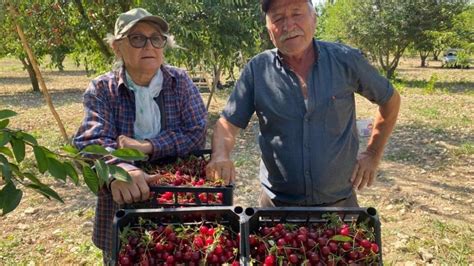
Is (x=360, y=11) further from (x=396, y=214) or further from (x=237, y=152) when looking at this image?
(x=396, y=214)

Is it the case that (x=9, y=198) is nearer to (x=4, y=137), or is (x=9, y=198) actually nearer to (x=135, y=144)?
(x=4, y=137)

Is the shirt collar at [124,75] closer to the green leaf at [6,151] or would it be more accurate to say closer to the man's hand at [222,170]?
the man's hand at [222,170]

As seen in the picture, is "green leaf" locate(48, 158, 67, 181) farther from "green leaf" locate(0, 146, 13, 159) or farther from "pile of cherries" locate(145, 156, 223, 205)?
"pile of cherries" locate(145, 156, 223, 205)

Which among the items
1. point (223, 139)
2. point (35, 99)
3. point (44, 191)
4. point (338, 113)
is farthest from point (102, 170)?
point (35, 99)

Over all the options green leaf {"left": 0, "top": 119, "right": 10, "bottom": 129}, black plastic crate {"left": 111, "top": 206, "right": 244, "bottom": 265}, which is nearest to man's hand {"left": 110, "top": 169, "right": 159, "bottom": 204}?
black plastic crate {"left": 111, "top": 206, "right": 244, "bottom": 265}

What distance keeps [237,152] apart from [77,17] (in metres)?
3.53

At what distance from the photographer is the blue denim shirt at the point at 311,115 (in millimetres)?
2123

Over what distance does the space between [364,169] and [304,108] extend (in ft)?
1.65

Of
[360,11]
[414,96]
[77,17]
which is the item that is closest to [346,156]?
[77,17]

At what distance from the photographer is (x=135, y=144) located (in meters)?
2.07

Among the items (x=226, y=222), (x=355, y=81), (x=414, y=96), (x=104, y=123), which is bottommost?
(x=414, y=96)

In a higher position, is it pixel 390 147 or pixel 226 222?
pixel 226 222

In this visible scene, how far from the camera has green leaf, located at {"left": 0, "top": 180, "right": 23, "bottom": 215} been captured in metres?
1.16

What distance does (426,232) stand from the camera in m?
4.16
